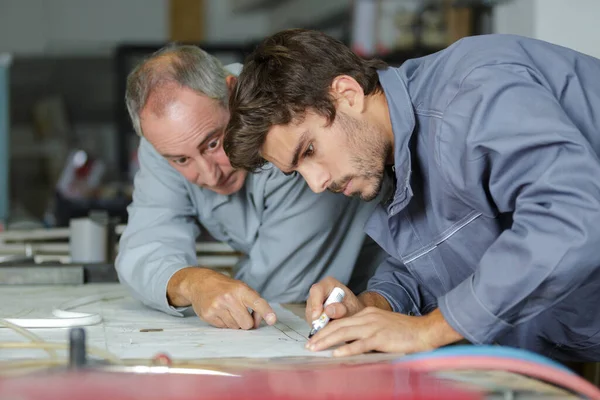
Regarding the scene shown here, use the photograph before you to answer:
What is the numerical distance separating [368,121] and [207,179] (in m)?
0.50

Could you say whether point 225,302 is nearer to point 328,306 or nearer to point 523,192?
point 328,306

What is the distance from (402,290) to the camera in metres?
1.73

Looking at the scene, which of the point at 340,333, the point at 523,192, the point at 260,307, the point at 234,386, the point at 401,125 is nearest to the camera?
the point at 234,386

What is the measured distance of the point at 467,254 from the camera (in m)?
1.54

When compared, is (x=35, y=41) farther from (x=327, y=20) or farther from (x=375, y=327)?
(x=375, y=327)

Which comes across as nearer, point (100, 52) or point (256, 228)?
point (256, 228)

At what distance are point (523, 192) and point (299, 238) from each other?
808 mm

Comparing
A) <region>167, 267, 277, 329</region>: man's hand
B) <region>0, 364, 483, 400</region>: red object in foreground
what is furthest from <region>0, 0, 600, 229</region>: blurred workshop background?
<region>0, 364, 483, 400</region>: red object in foreground

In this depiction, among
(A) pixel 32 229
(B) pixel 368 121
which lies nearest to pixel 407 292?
(B) pixel 368 121

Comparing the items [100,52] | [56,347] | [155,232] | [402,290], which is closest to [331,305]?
[402,290]

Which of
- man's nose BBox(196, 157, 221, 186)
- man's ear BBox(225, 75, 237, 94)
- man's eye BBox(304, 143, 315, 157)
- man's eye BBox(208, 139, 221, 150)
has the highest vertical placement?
man's ear BBox(225, 75, 237, 94)

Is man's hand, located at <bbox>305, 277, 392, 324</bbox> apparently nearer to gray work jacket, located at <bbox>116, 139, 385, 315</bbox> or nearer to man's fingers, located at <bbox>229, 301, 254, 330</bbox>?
man's fingers, located at <bbox>229, 301, 254, 330</bbox>

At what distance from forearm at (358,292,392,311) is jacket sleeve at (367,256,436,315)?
0.01m

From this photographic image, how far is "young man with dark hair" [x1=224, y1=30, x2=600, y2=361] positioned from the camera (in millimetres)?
1203
